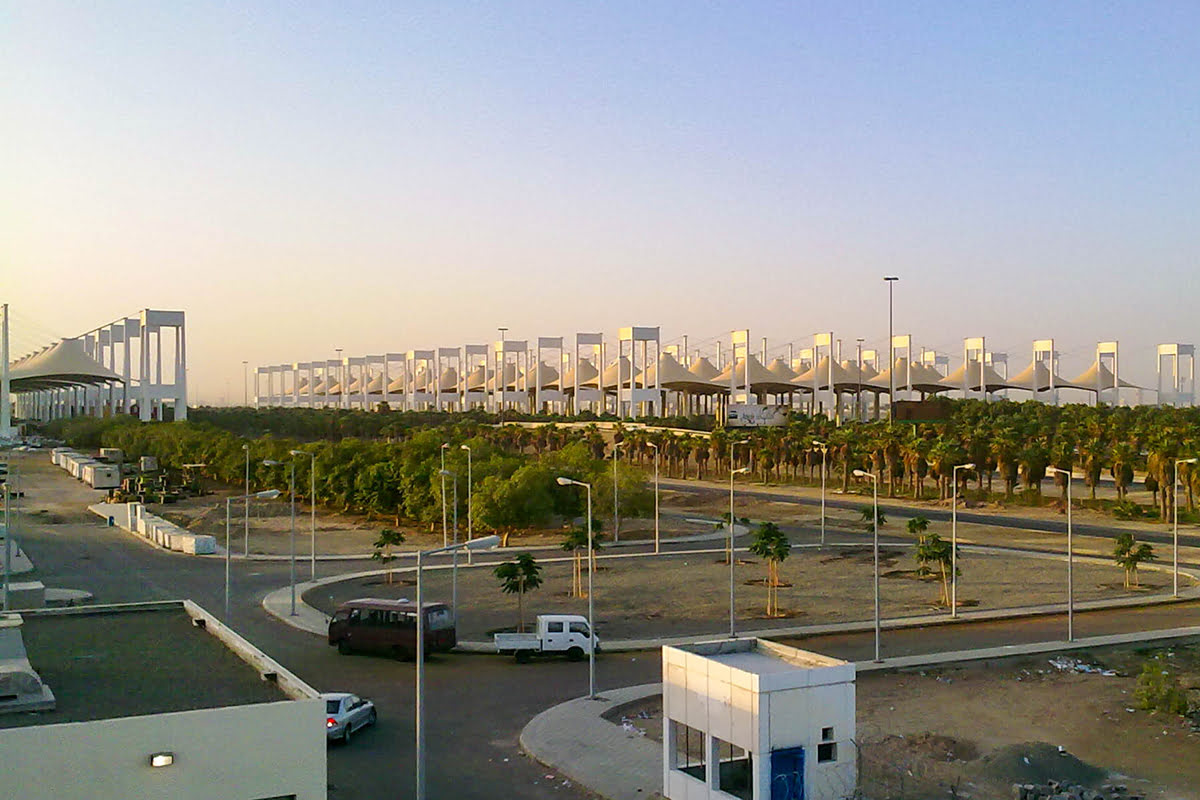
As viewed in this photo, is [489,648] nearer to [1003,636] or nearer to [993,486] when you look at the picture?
[1003,636]

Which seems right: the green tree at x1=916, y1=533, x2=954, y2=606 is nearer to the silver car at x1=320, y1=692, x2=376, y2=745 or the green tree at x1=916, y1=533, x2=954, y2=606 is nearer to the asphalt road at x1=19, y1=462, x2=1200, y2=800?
the asphalt road at x1=19, y1=462, x2=1200, y2=800

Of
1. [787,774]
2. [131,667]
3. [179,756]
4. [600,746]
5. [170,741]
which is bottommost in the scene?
[600,746]

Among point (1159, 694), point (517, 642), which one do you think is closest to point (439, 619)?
point (517, 642)

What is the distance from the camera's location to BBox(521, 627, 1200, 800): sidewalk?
59.0 feet

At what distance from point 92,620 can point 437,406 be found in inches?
6192

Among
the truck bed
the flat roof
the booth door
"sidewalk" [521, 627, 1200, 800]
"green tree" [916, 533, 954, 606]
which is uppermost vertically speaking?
the flat roof

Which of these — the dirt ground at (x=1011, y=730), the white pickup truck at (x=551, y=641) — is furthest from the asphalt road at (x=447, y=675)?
the dirt ground at (x=1011, y=730)

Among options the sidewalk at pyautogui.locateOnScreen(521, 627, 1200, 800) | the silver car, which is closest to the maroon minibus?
the sidewalk at pyautogui.locateOnScreen(521, 627, 1200, 800)

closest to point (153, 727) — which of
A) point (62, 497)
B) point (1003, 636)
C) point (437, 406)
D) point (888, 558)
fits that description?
point (1003, 636)

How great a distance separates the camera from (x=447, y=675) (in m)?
25.7

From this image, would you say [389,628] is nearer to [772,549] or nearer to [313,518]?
[772,549]

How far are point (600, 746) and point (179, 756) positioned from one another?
10047 millimetres

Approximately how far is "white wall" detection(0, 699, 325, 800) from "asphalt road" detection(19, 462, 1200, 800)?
5553 mm

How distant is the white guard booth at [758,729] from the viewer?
15508mm
